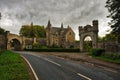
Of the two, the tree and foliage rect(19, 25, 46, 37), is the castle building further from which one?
the tree

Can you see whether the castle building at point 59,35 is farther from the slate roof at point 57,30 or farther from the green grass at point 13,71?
the green grass at point 13,71

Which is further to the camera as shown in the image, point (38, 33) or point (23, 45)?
point (38, 33)

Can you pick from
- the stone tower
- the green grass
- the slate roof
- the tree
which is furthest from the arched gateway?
the slate roof

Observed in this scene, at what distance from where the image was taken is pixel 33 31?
11550 centimetres

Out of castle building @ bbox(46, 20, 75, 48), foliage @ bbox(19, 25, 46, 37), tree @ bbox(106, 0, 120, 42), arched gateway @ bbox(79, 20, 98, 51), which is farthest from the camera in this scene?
foliage @ bbox(19, 25, 46, 37)

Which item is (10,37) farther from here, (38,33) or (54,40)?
(38,33)

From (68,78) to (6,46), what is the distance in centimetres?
7235

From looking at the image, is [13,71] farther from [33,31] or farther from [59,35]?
[33,31]

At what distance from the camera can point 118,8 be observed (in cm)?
2694

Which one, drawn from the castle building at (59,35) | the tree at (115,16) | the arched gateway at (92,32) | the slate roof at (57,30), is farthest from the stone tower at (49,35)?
the tree at (115,16)

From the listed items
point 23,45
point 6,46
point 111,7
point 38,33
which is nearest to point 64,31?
point 38,33

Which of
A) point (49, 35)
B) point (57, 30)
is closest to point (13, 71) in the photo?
point (49, 35)

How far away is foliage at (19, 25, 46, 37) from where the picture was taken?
116412 millimetres

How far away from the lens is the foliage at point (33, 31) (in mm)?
116412
